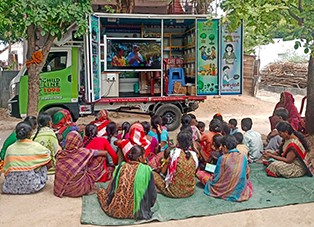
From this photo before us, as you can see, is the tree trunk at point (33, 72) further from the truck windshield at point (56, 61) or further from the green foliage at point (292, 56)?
the green foliage at point (292, 56)

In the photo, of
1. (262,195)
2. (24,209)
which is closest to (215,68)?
(262,195)

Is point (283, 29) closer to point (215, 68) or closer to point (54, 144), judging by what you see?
point (215, 68)

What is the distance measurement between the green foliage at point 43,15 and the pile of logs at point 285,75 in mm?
13649

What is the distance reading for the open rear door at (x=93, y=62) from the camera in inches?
307

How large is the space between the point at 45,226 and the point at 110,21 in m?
6.40

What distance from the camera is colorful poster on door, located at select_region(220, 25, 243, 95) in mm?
8852

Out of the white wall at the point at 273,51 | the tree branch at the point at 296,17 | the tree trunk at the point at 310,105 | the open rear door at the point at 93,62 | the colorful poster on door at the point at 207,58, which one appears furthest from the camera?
the white wall at the point at 273,51

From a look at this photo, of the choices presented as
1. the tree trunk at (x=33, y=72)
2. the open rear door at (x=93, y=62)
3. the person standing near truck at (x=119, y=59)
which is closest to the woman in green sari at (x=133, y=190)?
the tree trunk at (x=33, y=72)

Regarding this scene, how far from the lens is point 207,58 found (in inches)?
347

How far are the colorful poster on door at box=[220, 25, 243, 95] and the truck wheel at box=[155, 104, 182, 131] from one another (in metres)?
1.16

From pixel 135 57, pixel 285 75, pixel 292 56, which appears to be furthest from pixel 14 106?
pixel 292 56

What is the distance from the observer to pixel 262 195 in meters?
4.66

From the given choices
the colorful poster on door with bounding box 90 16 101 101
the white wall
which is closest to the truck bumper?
the colorful poster on door with bounding box 90 16 101 101

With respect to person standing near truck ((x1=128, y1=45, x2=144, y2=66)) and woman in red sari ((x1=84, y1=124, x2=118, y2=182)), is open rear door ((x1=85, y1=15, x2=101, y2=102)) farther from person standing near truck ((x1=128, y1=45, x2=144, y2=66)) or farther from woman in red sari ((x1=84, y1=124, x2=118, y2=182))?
woman in red sari ((x1=84, y1=124, x2=118, y2=182))
